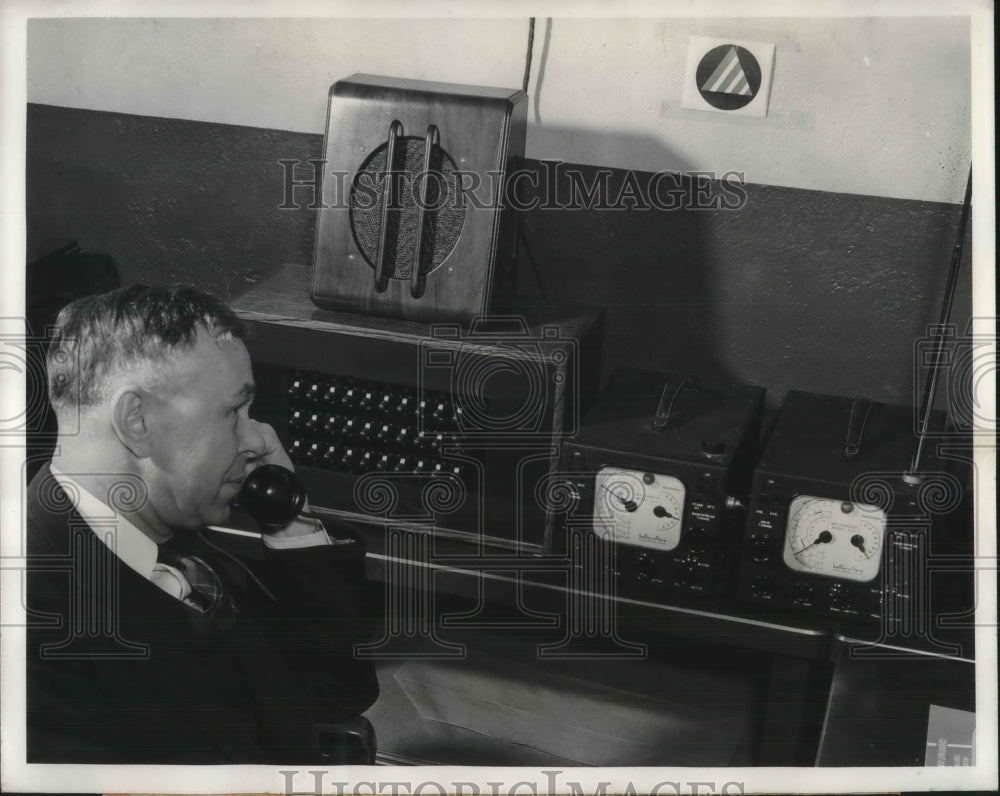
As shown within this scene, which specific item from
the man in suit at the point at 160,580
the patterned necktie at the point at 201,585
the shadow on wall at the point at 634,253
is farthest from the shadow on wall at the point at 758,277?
the patterned necktie at the point at 201,585

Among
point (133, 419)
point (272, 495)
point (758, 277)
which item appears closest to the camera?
point (133, 419)

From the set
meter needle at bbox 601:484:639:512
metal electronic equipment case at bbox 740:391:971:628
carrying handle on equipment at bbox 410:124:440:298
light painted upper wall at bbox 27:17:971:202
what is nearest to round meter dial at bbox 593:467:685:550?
meter needle at bbox 601:484:639:512

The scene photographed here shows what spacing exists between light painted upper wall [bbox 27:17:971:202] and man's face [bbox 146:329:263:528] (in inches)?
17.7

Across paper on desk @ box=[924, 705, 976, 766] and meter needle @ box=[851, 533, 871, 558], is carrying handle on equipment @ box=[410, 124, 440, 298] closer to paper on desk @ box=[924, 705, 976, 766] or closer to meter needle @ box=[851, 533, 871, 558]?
meter needle @ box=[851, 533, 871, 558]

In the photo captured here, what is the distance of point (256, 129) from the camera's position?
1736 millimetres

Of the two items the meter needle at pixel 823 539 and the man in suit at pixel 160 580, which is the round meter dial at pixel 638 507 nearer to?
the meter needle at pixel 823 539

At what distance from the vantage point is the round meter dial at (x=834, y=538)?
1504 millimetres

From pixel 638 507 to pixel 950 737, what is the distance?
0.55 meters

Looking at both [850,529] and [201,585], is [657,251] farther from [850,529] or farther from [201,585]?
[201,585]

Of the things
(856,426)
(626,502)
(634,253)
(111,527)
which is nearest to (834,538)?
(856,426)

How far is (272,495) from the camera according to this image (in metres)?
1.58

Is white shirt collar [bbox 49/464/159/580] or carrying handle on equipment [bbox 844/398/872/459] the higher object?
carrying handle on equipment [bbox 844/398/872/459]

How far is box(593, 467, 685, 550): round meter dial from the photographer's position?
154cm

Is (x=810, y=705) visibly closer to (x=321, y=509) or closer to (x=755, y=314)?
(x=755, y=314)
